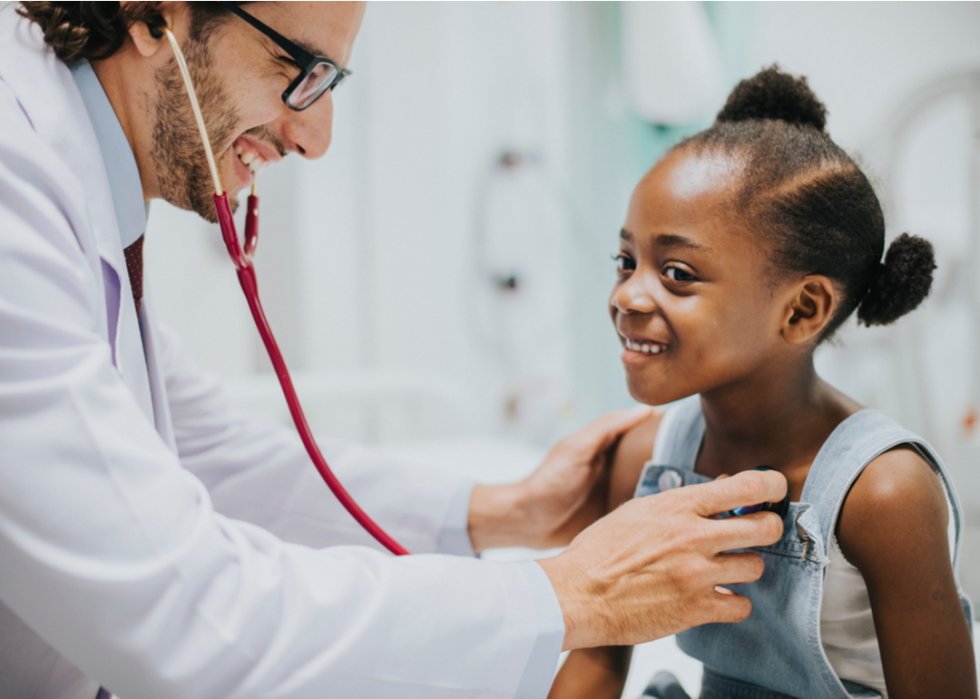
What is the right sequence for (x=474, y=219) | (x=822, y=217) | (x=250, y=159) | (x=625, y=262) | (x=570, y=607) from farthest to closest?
1. (x=474, y=219)
2. (x=250, y=159)
3. (x=625, y=262)
4. (x=822, y=217)
5. (x=570, y=607)

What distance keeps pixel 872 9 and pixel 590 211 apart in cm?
100

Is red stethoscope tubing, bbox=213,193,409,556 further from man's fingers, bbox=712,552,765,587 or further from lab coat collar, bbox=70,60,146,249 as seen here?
man's fingers, bbox=712,552,765,587

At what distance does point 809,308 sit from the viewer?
0.87m

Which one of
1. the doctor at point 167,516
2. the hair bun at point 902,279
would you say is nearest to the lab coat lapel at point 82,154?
the doctor at point 167,516

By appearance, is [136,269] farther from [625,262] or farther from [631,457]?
[631,457]

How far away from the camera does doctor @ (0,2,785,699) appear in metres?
0.59

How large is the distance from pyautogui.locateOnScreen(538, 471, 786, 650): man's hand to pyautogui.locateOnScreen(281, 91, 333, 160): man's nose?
0.67 metres

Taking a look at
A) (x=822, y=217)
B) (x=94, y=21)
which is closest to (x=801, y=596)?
(x=822, y=217)

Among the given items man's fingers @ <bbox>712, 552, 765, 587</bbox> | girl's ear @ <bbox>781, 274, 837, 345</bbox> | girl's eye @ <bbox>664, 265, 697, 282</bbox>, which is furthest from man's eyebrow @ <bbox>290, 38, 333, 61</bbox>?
man's fingers @ <bbox>712, 552, 765, 587</bbox>

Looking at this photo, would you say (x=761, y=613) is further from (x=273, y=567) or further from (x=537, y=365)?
(x=537, y=365)

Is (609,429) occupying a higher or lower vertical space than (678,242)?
lower

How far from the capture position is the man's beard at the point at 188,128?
0.93 meters

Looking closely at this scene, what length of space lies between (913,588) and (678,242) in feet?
1.43

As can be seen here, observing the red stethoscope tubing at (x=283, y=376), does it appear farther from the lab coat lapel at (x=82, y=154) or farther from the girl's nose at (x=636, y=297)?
the girl's nose at (x=636, y=297)
